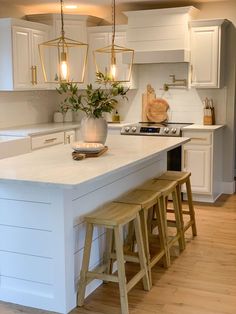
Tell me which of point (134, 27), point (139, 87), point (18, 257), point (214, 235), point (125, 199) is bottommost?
point (214, 235)

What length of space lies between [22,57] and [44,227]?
3172 mm

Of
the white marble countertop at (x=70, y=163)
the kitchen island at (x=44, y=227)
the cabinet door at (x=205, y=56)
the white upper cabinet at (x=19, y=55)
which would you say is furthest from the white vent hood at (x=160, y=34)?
the kitchen island at (x=44, y=227)

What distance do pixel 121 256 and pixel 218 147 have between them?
330cm

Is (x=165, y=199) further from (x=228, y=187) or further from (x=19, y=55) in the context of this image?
(x=19, y=55)

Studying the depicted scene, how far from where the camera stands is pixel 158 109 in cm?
636

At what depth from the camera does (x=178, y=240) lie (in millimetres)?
4219

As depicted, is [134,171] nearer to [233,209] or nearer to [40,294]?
[40,294]

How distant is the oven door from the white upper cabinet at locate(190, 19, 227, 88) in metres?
0.86

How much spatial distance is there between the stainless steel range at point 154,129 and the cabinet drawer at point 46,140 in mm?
794

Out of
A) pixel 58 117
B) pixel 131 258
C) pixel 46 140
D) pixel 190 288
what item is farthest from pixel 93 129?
pixel 58 117

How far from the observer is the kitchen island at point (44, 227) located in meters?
2.96

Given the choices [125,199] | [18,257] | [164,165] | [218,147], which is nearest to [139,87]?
[218,147]

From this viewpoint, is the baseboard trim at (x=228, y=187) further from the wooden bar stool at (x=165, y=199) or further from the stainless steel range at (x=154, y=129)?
the wooden bar stool at (x=165, y=199)

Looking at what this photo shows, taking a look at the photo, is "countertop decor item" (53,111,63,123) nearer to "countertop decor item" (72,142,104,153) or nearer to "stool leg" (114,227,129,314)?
"countertop decor item" (72,142,104,153)
